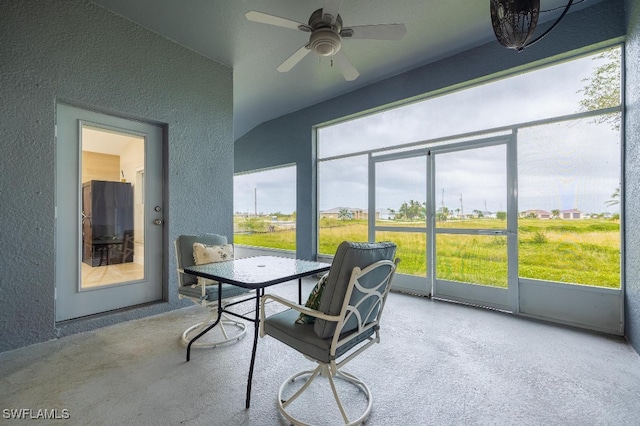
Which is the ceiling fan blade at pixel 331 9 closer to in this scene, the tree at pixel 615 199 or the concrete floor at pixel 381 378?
the concrete floor at pixel 381 378

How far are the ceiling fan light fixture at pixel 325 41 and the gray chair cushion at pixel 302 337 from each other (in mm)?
2001

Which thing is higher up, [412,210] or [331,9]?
[331,9]

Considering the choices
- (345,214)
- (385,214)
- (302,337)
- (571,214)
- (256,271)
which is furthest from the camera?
(345,214)

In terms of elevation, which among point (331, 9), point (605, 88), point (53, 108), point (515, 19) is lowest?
point (53, 108)

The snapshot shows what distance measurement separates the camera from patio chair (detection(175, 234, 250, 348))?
2338 millimetres

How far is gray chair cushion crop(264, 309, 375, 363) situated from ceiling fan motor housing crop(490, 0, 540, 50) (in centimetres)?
187

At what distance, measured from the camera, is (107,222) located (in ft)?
10.0

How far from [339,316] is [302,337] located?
27 centimetres

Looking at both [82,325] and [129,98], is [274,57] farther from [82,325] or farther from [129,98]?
[82,325]

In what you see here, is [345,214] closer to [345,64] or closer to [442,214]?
[442,214]

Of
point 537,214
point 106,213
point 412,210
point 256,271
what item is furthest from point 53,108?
point 537,214

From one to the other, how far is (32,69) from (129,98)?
0.73 metres

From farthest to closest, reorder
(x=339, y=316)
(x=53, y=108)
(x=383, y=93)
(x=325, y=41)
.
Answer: (x=383, y=93) → (x=53, y=108) → (x=325, y=41) → (x=339, y=316)

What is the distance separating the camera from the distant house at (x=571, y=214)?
2.85 m
